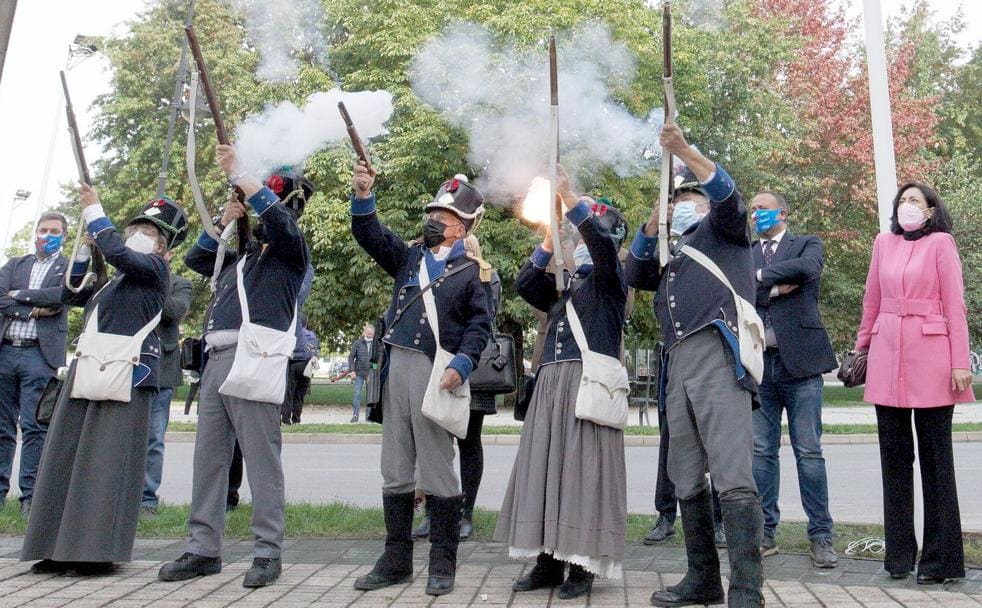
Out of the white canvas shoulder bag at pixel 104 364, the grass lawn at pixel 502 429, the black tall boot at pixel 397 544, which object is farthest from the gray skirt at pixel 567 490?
the grass lawn at pixel 502 429

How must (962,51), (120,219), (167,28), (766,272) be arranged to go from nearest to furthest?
(766,272) < (167,28) < (120,219) < (962,51)

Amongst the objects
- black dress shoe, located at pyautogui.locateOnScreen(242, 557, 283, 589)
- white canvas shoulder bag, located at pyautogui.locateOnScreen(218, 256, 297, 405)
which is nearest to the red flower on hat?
white canvas shoulder bag, located at pyautogui.locateOnScreen(218, 256, 297, 405)

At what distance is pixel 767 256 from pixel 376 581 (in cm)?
327

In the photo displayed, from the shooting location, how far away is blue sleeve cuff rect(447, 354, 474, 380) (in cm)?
550

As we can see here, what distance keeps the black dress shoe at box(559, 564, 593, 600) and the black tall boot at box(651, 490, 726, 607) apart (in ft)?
1.18

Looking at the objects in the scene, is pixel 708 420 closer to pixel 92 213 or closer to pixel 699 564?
pixel 699 564

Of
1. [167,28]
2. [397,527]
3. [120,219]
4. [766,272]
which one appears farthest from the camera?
[120,219]

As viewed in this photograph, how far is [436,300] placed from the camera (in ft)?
18.9

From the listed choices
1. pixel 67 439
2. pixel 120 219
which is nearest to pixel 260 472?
pixel 67 439

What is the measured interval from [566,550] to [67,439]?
9.69 ft

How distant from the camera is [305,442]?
651 inches

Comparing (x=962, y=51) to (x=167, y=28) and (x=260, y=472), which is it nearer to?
(x=167, y=28)

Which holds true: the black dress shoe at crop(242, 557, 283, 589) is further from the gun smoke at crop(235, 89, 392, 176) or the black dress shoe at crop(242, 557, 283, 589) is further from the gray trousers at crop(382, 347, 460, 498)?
the gun smoke at crop(235, 89, 392, 176)

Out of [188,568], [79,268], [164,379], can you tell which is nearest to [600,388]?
[188,568]
